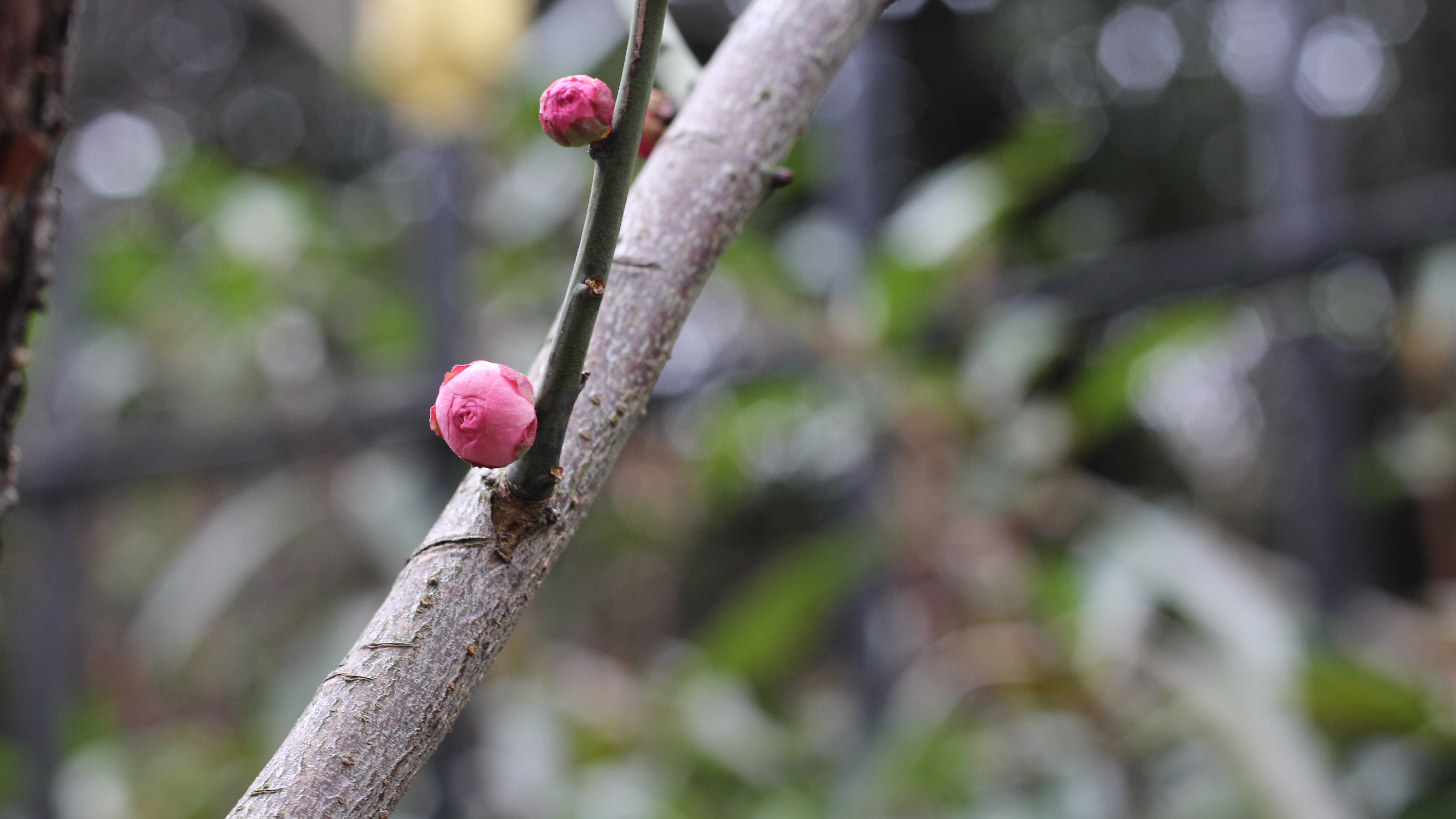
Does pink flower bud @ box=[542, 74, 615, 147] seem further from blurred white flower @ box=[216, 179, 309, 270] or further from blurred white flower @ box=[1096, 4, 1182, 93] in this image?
blurred white flower @ box=[1096, 4, 1182, 93]

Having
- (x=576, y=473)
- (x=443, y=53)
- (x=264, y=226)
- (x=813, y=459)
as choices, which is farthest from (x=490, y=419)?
(x=813, y=459)

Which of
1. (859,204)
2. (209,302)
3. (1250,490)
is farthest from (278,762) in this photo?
(1250,490)

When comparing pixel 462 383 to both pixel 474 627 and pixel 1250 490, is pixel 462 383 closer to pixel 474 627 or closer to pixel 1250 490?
pixel 474 627

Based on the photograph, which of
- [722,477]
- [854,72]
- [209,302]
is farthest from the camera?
[209,302]

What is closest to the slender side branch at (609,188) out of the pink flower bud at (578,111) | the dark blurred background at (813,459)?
the pink flower bud at (578,111)

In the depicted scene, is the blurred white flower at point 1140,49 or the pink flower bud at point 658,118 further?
the blurred white flower at point 1140,49

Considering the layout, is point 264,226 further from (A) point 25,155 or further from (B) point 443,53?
(A) point 25,155

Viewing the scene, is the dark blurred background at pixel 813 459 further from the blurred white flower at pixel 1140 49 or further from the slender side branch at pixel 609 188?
the blurred white flower at pixel 1140 49
